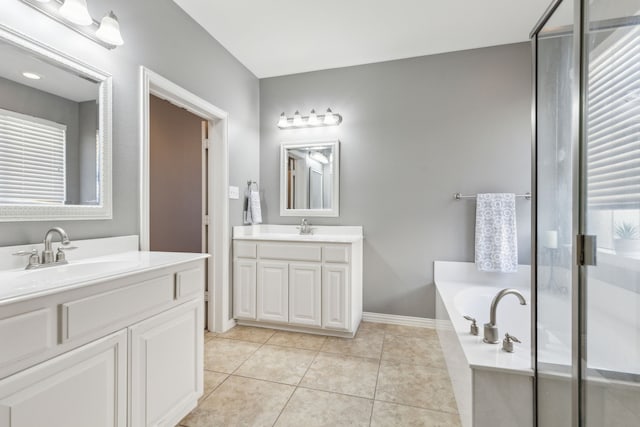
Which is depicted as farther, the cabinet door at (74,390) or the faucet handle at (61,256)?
the faucet handle at (61,256)

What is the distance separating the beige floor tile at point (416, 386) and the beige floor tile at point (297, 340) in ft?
1.94

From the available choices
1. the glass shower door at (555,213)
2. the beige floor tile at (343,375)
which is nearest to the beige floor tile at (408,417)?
the beige floor tile at (343,375)

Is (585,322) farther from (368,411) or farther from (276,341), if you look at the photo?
(276,341)

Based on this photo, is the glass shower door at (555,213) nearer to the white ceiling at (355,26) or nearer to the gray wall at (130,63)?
the white ceiling at (355,26)

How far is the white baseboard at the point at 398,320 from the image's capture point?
2.83 meters

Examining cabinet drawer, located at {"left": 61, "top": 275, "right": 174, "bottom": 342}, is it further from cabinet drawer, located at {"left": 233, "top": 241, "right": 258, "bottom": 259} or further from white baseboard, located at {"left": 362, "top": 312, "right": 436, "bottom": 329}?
white baseboard, located at {"left": 362, "top": 312, "right": 436, "bottom": 329}

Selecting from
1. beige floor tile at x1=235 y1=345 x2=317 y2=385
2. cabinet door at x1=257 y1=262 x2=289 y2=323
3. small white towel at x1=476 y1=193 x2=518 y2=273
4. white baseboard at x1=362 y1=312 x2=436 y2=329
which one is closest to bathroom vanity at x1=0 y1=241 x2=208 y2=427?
beige floor tile at x1=235 y1=345 x2=317 y2=385

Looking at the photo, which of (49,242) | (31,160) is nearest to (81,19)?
(31,160)

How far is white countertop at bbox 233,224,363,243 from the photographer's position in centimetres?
279

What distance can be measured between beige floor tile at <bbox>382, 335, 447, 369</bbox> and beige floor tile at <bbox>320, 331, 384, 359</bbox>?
0.21ft

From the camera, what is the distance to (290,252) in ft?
8.58

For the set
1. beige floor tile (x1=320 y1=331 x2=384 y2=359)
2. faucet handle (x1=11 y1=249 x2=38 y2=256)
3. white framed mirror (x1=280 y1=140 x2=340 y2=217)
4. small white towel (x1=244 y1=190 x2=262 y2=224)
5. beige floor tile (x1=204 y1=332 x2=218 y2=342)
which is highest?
white framed mirror (x1=280 y1=140 x2=340 y2=217)

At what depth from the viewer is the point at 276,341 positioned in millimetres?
2479

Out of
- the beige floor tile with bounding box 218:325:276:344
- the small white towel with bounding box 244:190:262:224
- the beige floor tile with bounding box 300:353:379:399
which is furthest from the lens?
the small white towel with bounding box 244:190:262:224
